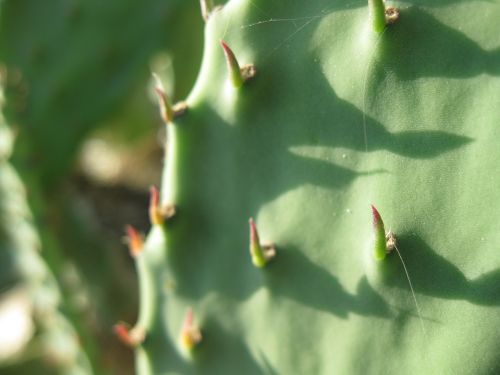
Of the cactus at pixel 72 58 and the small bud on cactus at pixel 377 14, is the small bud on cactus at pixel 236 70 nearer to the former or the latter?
the small bud on cactus at pixel 377 14

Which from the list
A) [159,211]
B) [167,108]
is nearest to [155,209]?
[159,211]

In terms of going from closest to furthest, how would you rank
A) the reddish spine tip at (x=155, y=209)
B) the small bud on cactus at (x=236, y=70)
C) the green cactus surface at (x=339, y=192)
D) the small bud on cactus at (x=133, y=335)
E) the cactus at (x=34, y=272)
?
the green cactus surface at (x=339, y=192)
the small bud on cactus at (x=236, y=70)
the reddish spine tip at (x=155, y=209)
the small bud on cactus at (x=133, y=335)
the cactus at (x=34, y=272)

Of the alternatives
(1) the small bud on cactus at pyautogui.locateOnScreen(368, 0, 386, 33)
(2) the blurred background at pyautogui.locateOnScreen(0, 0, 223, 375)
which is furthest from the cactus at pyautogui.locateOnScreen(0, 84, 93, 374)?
(1) the small bud on cactus at pyautogui.locateOnScreen(368, 0, 386, 33)

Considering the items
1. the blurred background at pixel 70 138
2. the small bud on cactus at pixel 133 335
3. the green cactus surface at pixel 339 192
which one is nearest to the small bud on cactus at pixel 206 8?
the green cactus surface at pixel 339 192

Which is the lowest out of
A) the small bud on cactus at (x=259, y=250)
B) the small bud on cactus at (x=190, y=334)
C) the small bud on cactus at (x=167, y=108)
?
the small bud on cactus at (x=190, y=334)

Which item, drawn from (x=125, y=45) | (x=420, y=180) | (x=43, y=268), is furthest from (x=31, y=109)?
(x=420, y=180)

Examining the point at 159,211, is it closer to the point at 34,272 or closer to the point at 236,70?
the point at 236,70
